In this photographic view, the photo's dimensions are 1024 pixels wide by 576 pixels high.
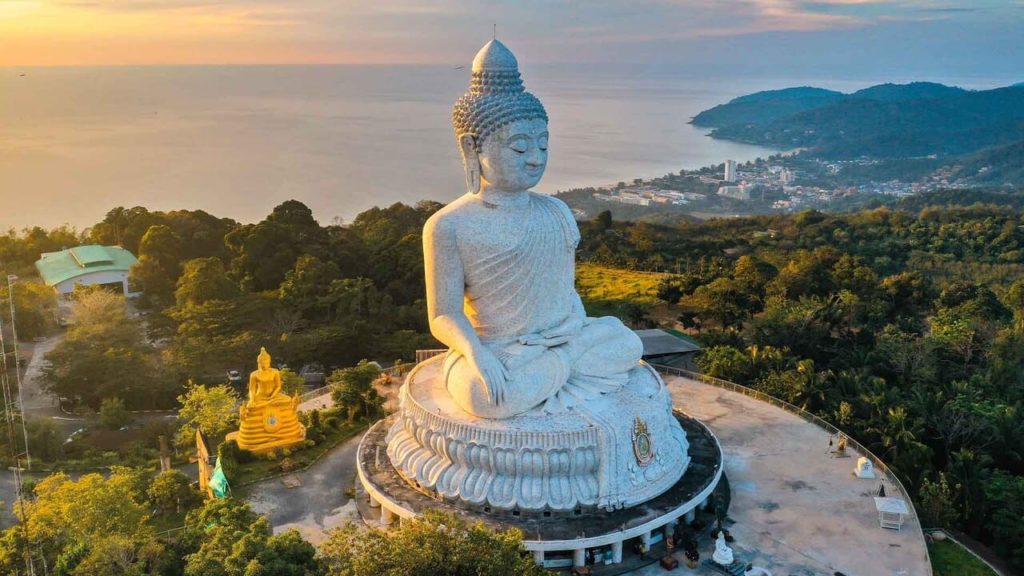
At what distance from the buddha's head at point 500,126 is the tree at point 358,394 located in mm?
6213

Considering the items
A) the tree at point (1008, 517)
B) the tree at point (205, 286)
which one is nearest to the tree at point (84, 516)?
the tree at point (205, 286)

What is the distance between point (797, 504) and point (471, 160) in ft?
25.5

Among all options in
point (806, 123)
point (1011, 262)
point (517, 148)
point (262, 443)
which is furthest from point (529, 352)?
point (806, 123)

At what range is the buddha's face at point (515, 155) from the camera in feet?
42.6

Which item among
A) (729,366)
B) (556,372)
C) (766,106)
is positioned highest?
(766,106)

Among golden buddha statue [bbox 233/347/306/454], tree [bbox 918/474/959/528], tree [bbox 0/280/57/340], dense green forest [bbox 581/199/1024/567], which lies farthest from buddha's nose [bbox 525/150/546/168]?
→ tree [bbox 0/280/57/340]

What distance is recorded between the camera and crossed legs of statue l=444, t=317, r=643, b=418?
41.6ft

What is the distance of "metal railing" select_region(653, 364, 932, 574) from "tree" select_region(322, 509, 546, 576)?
21.8ft

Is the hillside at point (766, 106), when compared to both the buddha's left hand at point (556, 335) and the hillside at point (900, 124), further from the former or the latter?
the buddha's left hand at point (556, 335)

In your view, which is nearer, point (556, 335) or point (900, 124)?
point (556, 335)

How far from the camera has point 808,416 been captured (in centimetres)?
1728

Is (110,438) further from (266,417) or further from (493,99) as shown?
(493,99)

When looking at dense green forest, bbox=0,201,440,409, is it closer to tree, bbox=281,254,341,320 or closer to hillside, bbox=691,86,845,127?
tree, bbox=281,254,341,320

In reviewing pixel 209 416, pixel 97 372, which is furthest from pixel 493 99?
pixel 97 372
